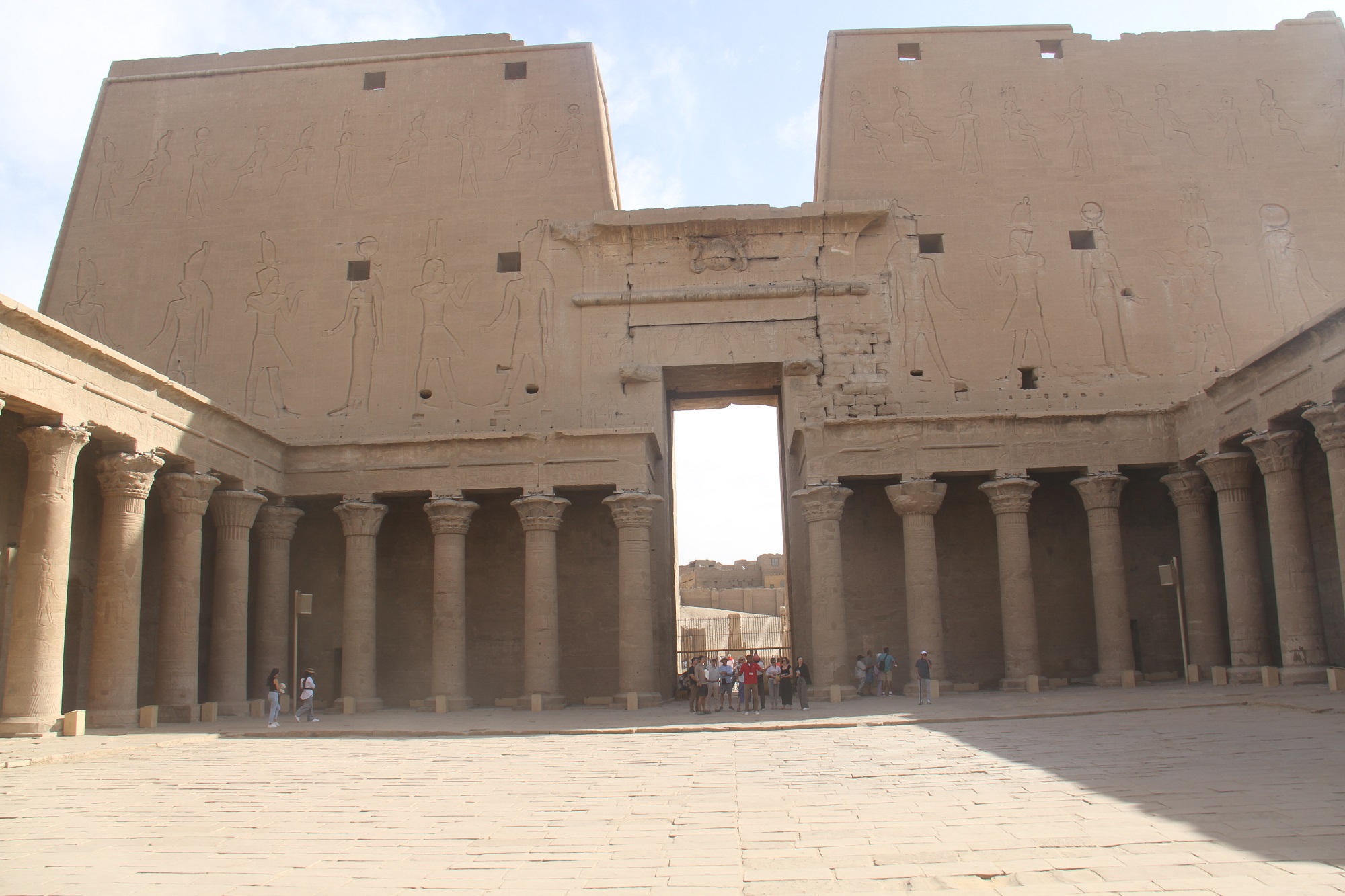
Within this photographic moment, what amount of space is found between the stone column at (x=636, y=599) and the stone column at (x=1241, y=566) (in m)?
10.1

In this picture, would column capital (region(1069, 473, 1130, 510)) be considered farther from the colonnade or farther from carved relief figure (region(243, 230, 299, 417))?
Answer: carved relief figure (region(243, 230, 299, 417))

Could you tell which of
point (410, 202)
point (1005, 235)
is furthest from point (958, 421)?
point (410, 202)

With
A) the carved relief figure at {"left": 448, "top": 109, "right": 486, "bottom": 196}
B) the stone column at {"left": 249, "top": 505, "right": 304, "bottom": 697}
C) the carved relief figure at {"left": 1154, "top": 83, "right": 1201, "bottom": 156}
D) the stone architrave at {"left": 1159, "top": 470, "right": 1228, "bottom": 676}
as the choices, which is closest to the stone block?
the stone column at {"left": 249, "top": 505, "right": 304, "bottom": 697}

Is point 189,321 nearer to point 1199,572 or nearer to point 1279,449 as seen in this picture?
point 1199,572

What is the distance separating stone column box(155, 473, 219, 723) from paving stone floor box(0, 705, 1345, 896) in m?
4.89

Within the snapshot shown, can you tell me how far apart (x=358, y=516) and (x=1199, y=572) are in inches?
630

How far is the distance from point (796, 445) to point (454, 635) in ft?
26.4

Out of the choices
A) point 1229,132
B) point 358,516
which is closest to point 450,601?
point 358,516

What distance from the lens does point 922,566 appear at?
20.3 m

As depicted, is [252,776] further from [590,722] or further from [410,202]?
[410,202]

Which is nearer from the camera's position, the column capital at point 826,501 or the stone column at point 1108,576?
the stone column at point 1108,576

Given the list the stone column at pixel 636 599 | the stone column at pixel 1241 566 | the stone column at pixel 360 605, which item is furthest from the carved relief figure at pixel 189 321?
the stone column at pixel 1241 566

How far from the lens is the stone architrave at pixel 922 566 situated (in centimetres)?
1986

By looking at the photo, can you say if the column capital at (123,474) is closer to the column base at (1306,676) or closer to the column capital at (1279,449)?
the column capital at (1279,449)
